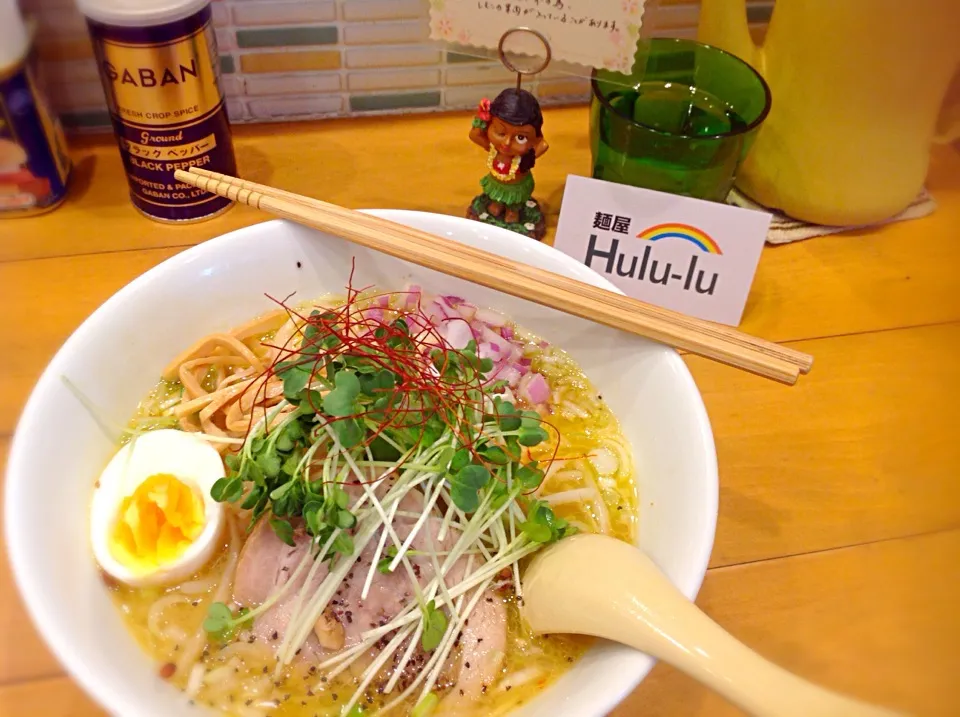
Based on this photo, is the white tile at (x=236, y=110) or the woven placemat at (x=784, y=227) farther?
the white tile at (x=236, y=110)

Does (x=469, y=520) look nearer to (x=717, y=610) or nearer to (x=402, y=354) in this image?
(x=402, y=354)

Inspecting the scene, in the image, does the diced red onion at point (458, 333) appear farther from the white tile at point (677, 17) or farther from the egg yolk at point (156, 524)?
the white tile at point (677, 17)

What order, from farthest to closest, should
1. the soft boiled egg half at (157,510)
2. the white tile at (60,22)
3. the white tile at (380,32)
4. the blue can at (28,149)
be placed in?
the white tile at (380,32)
the white tile at (60,22)
the blue can at (28,149)
the soft boiled egg half at (157,510)

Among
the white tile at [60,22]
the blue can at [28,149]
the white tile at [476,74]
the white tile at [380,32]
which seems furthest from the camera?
the white tile at [476,74]

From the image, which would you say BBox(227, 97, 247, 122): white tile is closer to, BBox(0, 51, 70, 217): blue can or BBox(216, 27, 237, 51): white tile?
BBox(216, 27, 237, 51): white tile

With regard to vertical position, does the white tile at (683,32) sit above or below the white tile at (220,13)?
below

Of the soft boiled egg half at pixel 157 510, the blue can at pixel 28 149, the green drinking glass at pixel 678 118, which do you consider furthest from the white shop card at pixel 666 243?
the blue can at pixel 28 149

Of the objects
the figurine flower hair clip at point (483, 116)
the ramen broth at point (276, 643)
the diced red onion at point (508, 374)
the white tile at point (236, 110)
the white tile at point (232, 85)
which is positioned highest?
the figurine flower hair clip at point (483, 116)

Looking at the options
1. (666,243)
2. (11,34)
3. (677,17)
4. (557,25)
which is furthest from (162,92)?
(677,17)
